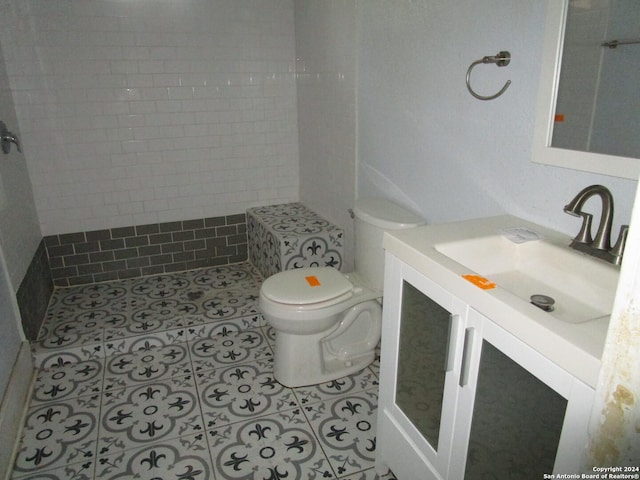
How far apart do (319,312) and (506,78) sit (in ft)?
3.78

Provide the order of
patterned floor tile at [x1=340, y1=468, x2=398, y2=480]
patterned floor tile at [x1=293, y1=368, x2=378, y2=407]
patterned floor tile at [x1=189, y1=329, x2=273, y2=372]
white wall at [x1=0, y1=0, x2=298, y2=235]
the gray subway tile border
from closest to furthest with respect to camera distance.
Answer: patterned floor tile at [x1=340, y1=468, x2=398, y2=480] → patterned floor tile at [x1=293, y1=368, x2=378, y2=407] → patterned floor tile at [x1=189, y1=329, x2=273, y2=372] → white wall at [x1=0, y1=0, x2=298, y2=235] → the gray subway tile border

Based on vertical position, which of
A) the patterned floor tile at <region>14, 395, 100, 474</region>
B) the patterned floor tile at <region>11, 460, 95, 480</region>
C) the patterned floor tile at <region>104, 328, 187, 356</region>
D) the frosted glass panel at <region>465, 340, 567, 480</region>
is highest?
the frosted glass panel at <region>465, 340, 567, 480</region>

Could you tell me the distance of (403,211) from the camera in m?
2.01

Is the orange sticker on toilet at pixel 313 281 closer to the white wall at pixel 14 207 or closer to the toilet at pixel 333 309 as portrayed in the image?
the toilet at pixel 333 309

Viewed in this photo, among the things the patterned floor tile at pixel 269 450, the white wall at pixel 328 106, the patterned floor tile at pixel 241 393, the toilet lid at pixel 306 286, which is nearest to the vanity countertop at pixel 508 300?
the toilet lid at pixel 306 286

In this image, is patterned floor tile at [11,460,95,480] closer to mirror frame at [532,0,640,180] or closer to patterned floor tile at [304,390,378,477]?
patterned floor tile at [304,390,378,477]

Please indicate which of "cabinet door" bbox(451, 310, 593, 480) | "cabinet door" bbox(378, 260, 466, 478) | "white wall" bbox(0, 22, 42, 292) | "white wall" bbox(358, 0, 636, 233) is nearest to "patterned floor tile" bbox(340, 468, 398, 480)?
"cabinet door" bbox(378, 260, 466, 478)

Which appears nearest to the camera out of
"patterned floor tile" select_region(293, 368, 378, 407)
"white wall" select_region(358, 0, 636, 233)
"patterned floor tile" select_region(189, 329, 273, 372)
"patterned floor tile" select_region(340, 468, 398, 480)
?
"white wall" select_region(358, 0, 636, 233)

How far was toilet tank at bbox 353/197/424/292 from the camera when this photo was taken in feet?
6.27

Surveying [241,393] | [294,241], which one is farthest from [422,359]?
[294,241]

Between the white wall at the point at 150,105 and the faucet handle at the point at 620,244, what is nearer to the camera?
the faucet handle at the point at 620,244

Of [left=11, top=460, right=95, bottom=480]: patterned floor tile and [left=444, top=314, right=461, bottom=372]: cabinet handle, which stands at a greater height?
[left=444, top=314, right=461, bottom=372]: cabinet handle

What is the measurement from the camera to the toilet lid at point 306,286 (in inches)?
77.7

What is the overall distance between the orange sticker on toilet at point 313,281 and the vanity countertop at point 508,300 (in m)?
Answer: 0.75
